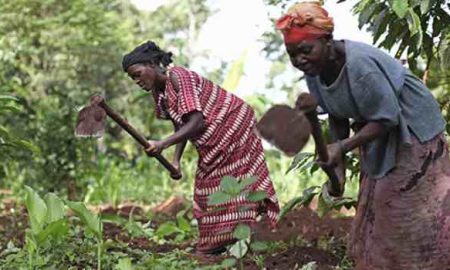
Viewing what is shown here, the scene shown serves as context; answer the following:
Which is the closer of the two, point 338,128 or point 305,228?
point 338,128

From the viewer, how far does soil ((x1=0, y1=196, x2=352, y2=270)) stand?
13.1ft

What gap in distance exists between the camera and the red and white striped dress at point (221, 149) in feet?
13.4

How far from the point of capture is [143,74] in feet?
12.8

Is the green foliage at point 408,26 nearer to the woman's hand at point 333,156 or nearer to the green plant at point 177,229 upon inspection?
the woman's hand at point 333,156

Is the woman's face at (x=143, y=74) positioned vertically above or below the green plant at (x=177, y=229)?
above

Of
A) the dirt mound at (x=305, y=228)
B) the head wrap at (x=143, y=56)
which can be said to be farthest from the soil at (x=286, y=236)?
the head wrap at (x=143, y=56)

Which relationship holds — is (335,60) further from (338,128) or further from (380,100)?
(338,128)

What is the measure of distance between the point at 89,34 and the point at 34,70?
149 centimetres

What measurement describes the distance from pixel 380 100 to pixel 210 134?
5.74 ft

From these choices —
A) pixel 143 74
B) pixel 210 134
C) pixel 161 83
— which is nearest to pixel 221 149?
pixel 210 134

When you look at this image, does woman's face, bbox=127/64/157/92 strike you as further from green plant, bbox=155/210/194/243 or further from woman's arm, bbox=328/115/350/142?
woman's arm, bbox=328/115/350/142

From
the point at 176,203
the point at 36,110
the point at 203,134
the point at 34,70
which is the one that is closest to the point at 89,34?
the point at 34,70

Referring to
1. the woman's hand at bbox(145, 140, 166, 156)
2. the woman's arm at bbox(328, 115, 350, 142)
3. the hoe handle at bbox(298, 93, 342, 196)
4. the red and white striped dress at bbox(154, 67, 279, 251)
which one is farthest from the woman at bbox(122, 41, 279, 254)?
the hoe handle at bbox(298, 93, 342, 196)

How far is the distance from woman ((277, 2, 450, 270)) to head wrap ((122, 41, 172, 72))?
1347mm
